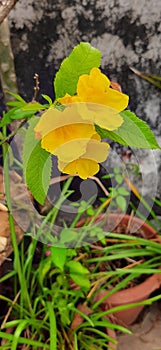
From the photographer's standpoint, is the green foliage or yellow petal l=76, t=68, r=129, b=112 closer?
yellow petal l=76, t=68, r=129, b=112

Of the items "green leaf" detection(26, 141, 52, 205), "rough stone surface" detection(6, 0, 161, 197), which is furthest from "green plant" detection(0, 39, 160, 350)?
"green leaf" detection(26, 141, 52, 205)

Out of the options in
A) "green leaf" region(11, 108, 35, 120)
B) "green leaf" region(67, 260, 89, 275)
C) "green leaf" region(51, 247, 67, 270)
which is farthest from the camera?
"green leaf" region(67, 260, 89, 275)

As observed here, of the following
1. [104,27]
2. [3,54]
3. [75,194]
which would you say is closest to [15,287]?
[75,194]

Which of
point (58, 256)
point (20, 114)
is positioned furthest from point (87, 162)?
point (58, 256)

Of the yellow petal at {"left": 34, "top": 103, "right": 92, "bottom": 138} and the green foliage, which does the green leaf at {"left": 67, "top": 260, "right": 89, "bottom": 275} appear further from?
the yellow petal at {"left": 34, "top": 103, "right": 92, "bottom": 138}

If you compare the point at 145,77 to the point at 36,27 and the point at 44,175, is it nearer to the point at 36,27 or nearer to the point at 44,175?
the point at 36,27

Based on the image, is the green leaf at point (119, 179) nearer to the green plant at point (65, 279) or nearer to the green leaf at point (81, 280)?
the green plant at point (65, 279)
